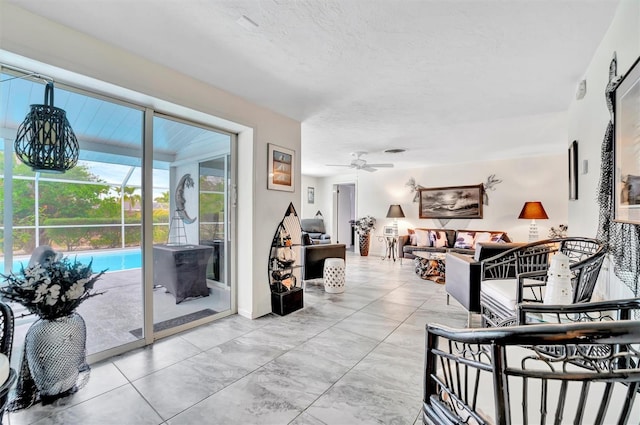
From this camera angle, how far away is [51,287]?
5.75 feet

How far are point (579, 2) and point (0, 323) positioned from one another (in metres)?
3.43

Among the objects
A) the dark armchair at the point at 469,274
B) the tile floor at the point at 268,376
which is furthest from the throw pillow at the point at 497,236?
the tile floor at the point at 268,376

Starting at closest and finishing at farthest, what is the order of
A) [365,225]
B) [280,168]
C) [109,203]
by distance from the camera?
[109,203] → [280,168] → [365,225]

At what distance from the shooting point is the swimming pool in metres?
2.16

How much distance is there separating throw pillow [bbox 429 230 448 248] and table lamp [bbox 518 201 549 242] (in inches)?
58.9

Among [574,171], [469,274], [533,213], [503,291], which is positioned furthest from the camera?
[533,213]

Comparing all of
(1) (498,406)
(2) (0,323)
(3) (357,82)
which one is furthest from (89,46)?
(1) (498,406)

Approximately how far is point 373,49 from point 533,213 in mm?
5144

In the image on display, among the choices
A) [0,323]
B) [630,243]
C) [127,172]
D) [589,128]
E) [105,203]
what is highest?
[589,128]

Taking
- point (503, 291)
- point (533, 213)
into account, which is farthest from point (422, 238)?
point (503, 291)

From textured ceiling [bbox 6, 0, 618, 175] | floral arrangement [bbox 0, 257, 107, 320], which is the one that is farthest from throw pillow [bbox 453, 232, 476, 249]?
floral arrangement [bbox 0, 257, 107, 320]

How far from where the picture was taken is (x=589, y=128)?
2.26m

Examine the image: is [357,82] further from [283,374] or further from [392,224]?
[392,224]

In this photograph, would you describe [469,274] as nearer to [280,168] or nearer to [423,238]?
[280,168]
